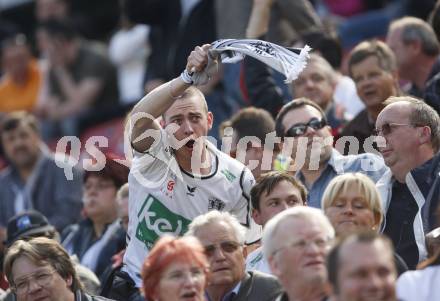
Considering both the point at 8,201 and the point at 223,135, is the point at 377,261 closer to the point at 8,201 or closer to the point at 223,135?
the point at 223,135

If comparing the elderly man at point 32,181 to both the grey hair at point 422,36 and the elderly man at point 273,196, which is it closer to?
the grey hair at point 422,36

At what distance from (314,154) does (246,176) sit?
2.30 feet

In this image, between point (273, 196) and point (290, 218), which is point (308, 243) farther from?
point (273, 196)

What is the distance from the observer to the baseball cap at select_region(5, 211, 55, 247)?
37.1 ft

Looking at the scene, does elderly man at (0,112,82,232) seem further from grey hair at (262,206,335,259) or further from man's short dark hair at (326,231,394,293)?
man's short dark hair at (326,231,394,293)

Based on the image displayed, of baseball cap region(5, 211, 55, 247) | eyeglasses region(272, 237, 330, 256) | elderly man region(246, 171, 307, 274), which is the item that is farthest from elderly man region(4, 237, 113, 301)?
eyeglasses region(272, 237, 330, 256)

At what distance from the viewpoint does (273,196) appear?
9523mm

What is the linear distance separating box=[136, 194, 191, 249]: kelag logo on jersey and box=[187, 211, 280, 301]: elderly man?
73 centimetres

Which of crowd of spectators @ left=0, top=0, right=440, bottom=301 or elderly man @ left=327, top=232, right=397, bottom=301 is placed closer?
elderly man @ left=327, top=232, right=397, bottom=301

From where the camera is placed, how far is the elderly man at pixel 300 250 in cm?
770

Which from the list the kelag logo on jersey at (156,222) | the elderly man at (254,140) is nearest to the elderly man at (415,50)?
the elderly man at (254,140)

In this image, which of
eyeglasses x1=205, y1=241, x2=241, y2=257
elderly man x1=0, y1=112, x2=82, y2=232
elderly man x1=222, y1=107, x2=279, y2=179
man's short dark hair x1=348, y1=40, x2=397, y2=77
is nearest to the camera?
eyeglasses x1=205, y1=241, x2=241, y2=257

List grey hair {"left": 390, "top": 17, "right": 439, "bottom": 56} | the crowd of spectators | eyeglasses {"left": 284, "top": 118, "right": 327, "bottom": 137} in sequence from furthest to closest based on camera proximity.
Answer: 1. grey hair {"left": 390, "top": 17, "right": 439, "bottom": 56}
2. eyeglasses {"left": 284, "top": 118, "right": 327, "bottom": 137}
3. the crowd of spectators

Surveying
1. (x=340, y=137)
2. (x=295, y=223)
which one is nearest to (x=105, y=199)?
(x=340, y=137)
